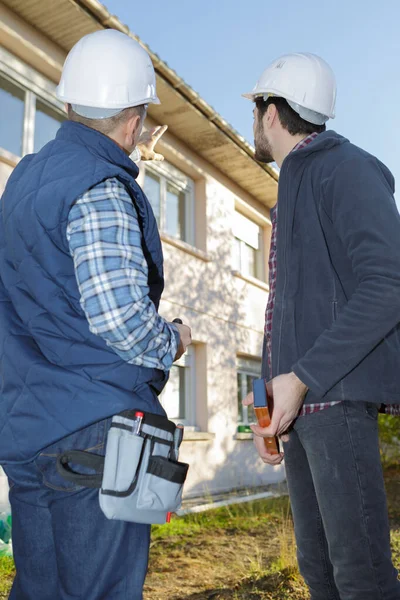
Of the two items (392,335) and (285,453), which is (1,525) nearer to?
(285,453)

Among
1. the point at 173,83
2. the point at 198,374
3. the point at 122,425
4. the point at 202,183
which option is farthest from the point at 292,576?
the point at 202,183

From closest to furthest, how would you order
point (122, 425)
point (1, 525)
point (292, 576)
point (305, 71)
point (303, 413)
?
point (122, 425) < point (303, 413) < point (305, 71) < point (292, 576) < point (1, 525)

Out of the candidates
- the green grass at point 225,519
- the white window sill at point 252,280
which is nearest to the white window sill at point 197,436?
the green grass at point 225,519

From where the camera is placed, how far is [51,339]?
5.25ft

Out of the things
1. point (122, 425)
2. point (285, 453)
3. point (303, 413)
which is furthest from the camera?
point (285, 453)

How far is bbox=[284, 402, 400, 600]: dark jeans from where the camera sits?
5.31ft

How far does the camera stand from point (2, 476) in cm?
567

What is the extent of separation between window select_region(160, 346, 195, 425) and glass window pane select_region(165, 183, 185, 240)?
2002 millimetres

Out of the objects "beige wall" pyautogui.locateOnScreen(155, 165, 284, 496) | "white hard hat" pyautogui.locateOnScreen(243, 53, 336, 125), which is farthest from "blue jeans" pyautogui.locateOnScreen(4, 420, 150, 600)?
"beige wall" pyautogui.locateOnScreen(155, 165, 284, 496)

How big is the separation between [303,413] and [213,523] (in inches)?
200

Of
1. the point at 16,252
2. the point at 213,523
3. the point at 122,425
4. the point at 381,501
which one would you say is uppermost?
the point at 16,252

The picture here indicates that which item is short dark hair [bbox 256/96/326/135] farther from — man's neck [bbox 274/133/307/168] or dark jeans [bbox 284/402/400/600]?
dark jeans [bbox 284/402/400/600]

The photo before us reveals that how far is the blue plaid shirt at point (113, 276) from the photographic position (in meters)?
1.55

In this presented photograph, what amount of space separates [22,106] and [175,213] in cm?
356
